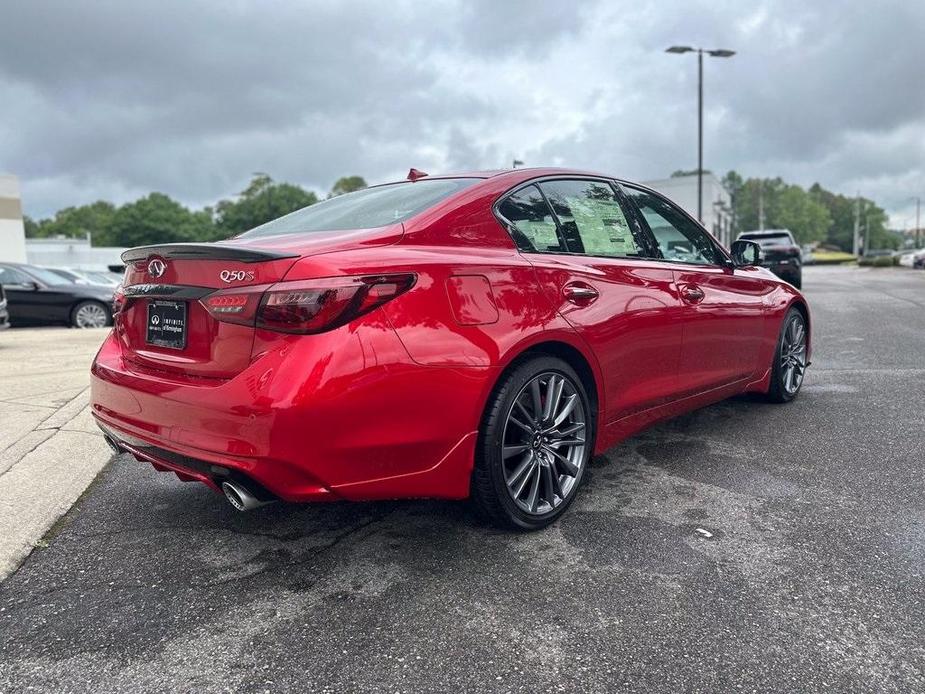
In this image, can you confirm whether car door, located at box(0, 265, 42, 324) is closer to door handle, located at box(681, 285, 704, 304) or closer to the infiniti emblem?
the infiniti emblem

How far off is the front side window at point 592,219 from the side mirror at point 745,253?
4.38ft

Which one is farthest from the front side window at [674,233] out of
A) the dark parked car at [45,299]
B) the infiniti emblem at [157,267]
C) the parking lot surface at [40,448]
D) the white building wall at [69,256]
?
the white building wall at [69,256]

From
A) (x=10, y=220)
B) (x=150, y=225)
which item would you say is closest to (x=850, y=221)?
(x=150, y=225)

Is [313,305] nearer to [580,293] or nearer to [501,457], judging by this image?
[501,457]

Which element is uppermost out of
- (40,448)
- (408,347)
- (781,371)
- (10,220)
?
(10,220)

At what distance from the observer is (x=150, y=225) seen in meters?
100

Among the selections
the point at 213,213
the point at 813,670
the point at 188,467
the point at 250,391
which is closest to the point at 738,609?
the point at 813,670

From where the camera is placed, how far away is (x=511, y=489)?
2.98 m

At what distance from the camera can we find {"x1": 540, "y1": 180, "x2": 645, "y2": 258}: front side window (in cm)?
344

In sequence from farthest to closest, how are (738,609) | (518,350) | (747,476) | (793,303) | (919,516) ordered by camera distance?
1. (793,303)
2. (747,476)
3. (919,516)
4. (518,350)
5. (738,609)

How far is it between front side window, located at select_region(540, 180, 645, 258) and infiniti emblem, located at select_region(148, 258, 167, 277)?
5.55 ft

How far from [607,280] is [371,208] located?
1128 millimetres

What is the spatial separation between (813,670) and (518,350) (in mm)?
1428

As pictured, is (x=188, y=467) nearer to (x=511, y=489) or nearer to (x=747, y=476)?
(x=511, y=489)
